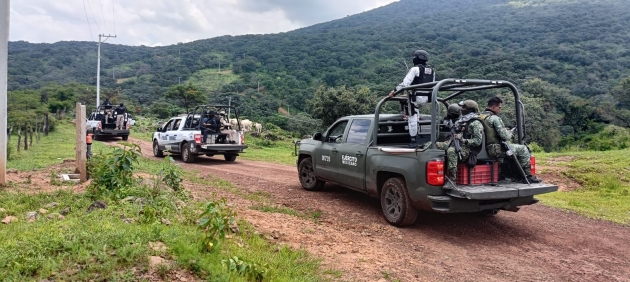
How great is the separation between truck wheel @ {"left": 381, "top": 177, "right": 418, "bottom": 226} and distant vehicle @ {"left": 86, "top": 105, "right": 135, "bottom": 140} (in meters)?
20.9

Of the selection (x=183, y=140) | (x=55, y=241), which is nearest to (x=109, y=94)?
(x=183, y=140)

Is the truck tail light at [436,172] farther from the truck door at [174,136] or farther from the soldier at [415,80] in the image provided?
the truck door at [174,136]

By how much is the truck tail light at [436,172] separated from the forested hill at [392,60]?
30.3 metres

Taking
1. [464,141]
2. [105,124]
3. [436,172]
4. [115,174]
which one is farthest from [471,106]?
[105,124]

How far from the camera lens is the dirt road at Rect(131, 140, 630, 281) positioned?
4.48 meters

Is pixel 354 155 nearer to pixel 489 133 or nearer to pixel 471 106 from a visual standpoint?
pixel 471 106

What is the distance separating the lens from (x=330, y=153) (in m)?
7.88

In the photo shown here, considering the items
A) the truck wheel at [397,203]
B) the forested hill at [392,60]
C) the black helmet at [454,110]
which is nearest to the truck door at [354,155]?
the truck wheel at [397,203]

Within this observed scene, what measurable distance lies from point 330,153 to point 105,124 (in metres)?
19.8

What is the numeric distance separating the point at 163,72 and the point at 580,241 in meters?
77.0

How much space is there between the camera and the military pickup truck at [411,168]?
17.6 ft

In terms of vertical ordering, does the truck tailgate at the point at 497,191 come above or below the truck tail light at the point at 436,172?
below

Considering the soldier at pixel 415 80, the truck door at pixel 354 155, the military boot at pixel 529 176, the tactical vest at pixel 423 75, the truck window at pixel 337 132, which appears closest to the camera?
the military boot at pixel 529 176

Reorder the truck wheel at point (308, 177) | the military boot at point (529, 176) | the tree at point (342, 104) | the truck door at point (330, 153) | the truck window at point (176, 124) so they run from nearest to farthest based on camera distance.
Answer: the military boot at point (529, 176) → the truck door at point (330, 153) → the truck wheel at point (308, 177) → the truck window at point (176, 124) → the tree at point (342, 104)
